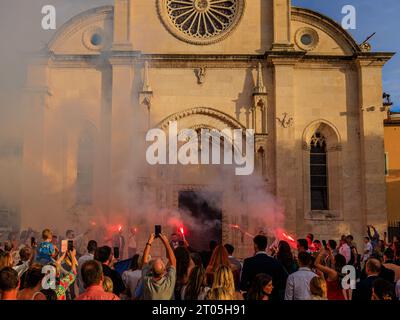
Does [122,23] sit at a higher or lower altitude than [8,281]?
higher

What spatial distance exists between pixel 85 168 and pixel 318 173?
9175mm

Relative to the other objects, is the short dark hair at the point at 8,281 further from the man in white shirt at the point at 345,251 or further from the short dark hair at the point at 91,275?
the man in white shirt at the point at 345,251

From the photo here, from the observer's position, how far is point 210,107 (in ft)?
65.0

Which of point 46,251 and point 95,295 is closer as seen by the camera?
point 95,295

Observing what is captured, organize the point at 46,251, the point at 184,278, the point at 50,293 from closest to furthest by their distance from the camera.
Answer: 1. the point at 50,293
2. the point at 184,278
3. the point at 46,251

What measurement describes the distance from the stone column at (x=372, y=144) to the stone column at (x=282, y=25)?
9.78ft

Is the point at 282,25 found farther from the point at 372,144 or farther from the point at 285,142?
the point at 372,144

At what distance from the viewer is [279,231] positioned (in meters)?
18.1

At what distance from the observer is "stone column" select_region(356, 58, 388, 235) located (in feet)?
63.0

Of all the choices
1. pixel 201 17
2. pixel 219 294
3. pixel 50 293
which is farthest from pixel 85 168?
pixel 219 294

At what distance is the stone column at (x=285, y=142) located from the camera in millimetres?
18938

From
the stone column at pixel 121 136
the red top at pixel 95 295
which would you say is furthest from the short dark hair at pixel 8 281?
the stone column at pixel 121 136

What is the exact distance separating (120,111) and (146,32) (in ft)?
11.4
